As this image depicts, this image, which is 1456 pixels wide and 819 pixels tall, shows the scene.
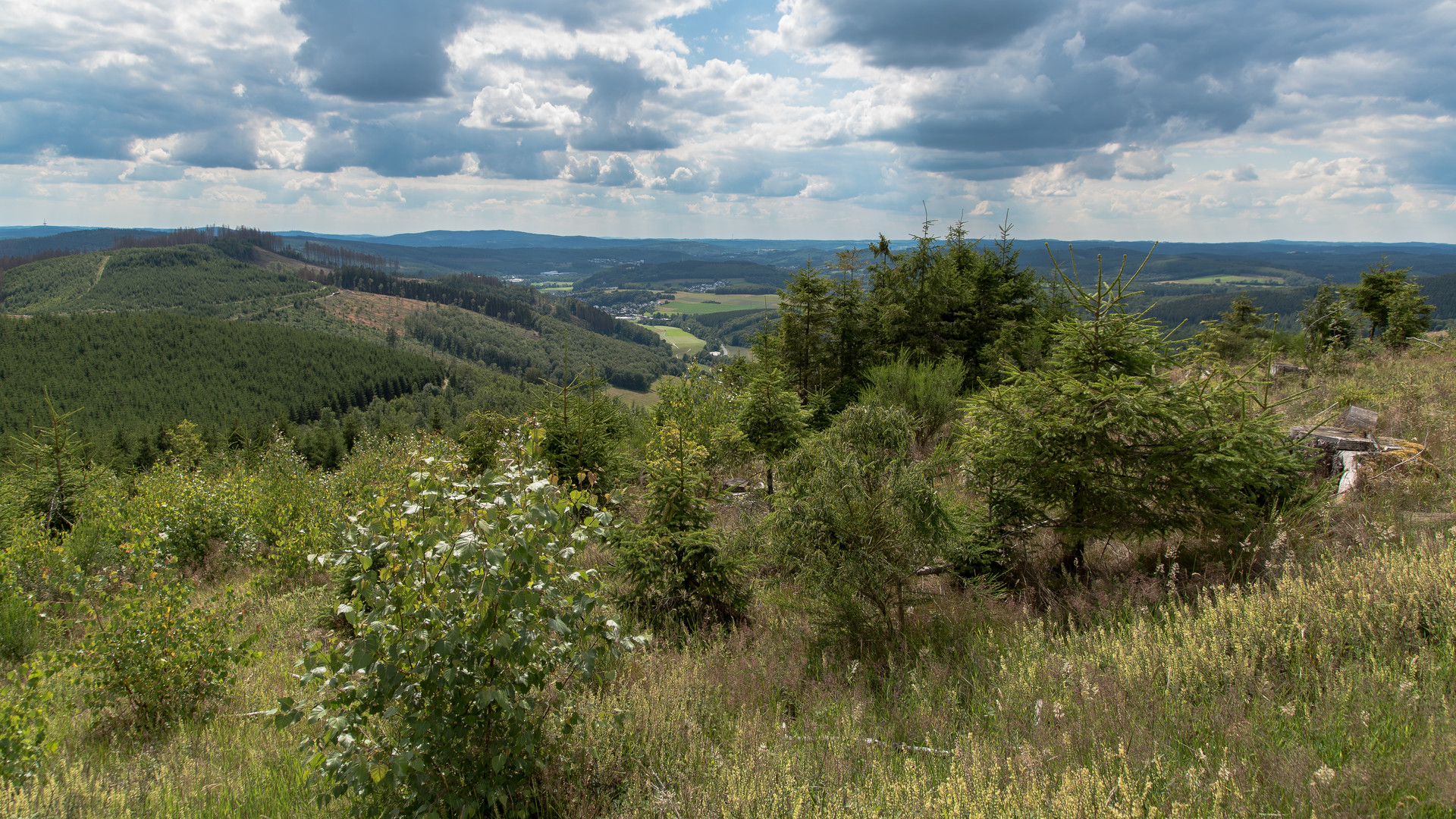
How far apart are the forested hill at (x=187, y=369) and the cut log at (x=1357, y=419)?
5851 inches

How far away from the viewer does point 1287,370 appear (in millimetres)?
14406

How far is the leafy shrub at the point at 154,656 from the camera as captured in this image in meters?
5.26

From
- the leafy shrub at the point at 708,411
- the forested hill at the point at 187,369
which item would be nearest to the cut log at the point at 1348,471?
the leafy shrub at the point at 708,411

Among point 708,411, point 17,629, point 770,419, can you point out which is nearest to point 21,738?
point 17,629

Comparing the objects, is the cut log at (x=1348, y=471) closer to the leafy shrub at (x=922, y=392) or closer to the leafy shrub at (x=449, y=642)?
the leafy shrub at (x=922, y=392)

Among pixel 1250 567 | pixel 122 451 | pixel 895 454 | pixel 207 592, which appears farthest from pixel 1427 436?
pixel 122 451

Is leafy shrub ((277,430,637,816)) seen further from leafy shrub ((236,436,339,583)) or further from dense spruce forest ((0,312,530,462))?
dense spruce forest ((0,312,530,462))

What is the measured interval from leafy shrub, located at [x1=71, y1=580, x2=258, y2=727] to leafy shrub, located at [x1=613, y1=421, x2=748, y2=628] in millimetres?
3496

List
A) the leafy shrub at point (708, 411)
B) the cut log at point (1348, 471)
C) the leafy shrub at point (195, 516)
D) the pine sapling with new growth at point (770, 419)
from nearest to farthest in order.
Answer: the cut log at point (1348, 471), the leafy shrub at point (708, 411), the pine sapling with new growth at point (770, 419), the leafy shrub at point (195, 516)

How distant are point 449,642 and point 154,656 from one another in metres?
4.55

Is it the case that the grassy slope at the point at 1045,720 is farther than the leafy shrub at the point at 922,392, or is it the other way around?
the leafy shrub at the point at 922,392

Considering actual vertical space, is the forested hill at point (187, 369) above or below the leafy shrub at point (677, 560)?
below

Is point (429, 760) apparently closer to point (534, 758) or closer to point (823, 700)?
point (534, 758)

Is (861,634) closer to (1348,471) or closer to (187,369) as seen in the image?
(1348,471)
